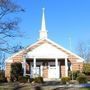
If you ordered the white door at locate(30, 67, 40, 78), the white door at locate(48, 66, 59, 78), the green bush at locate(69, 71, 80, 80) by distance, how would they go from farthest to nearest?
the white door at locate(48, 66, 59, 78)
the white door at locate(30, 67, 40, 78)
the green bush at locate(69, 71, 80, 80)

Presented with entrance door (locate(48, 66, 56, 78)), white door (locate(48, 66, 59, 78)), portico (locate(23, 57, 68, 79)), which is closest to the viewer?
portico (locate(23, 57, 68, 79))

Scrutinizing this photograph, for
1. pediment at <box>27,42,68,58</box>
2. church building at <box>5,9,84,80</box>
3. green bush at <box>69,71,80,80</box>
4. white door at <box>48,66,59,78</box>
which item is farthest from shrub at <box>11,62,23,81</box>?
green bush at <box>69,71,80,80</box>

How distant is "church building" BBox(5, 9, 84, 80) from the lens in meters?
52.5

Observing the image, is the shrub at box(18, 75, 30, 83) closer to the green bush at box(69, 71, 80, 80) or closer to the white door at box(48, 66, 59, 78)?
the green bush at box(69, 71, 80, 80)

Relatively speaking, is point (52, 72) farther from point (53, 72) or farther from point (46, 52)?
point (46, 52)

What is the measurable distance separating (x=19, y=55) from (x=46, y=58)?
13.5ft

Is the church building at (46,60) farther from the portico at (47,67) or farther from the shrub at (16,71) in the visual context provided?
the shrub at (16,71)

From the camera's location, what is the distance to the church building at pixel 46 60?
2067 inches

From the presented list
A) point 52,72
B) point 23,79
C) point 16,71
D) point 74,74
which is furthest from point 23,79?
point 52,72

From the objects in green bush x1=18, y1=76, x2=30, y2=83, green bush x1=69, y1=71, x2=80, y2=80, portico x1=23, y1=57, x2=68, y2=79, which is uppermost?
portico x1=23, y1=57, x2=68, y2=79

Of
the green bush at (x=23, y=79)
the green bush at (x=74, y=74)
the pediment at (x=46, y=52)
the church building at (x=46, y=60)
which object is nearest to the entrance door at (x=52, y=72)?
the church building at (x=46, y=60)

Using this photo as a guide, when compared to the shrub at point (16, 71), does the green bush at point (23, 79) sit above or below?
below

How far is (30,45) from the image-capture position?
53000mm

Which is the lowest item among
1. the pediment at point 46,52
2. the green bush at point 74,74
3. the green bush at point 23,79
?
the green bush at point 23,79
